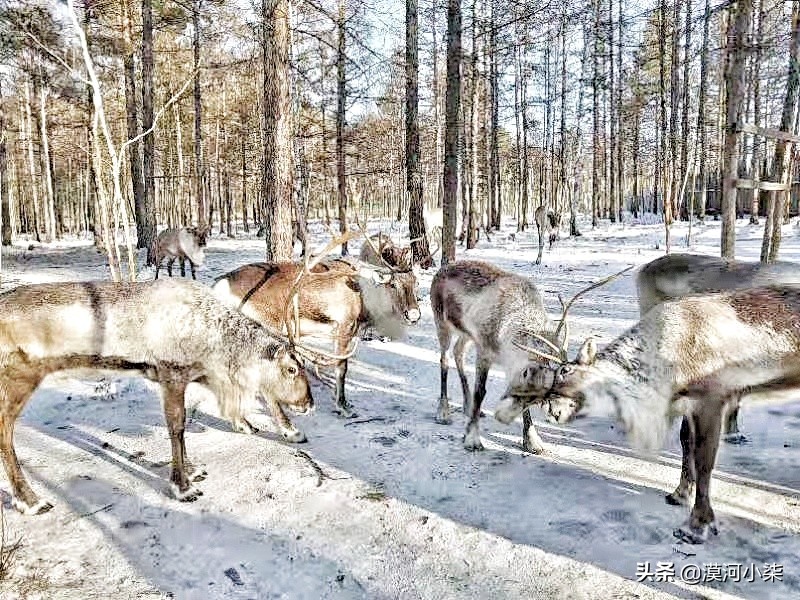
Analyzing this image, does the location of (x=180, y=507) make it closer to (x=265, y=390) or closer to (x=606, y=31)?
(x=265, y=390)

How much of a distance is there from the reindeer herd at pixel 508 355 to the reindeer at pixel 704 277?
0.06ft

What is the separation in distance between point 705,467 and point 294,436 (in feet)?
9.47

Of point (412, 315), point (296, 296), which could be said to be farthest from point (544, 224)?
point (296, 296)

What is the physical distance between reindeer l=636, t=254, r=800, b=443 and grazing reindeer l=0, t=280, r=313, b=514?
3345mm

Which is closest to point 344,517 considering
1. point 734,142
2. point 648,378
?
point 648,378

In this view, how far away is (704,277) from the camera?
196 inches

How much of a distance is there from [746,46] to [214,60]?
2104 cm

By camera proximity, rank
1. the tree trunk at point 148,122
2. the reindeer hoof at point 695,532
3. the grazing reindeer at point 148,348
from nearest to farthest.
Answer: the reindeer hoof at point 695,532 < the grazing reindeer at point 148,348 < the tree trunk at point 148,122

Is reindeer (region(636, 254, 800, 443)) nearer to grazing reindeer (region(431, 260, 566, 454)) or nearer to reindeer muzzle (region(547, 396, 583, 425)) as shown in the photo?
grazing reindeer (region(431, 260, 566, 454))

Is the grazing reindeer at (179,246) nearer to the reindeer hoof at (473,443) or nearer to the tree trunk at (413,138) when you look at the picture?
the tree trunk at (413,138)

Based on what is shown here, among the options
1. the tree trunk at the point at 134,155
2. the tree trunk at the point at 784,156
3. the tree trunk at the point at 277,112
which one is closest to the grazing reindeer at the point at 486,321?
the tree trunk at the point at 277,112

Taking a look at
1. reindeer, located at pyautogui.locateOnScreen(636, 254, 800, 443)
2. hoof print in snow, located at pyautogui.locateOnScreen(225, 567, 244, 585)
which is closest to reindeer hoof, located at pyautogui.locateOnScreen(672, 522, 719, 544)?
reindeer, located at pyautogui.locateOnScreen(636, 254, 800, 443)

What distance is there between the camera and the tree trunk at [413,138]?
461 inches

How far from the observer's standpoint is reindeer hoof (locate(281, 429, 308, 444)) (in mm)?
4465
